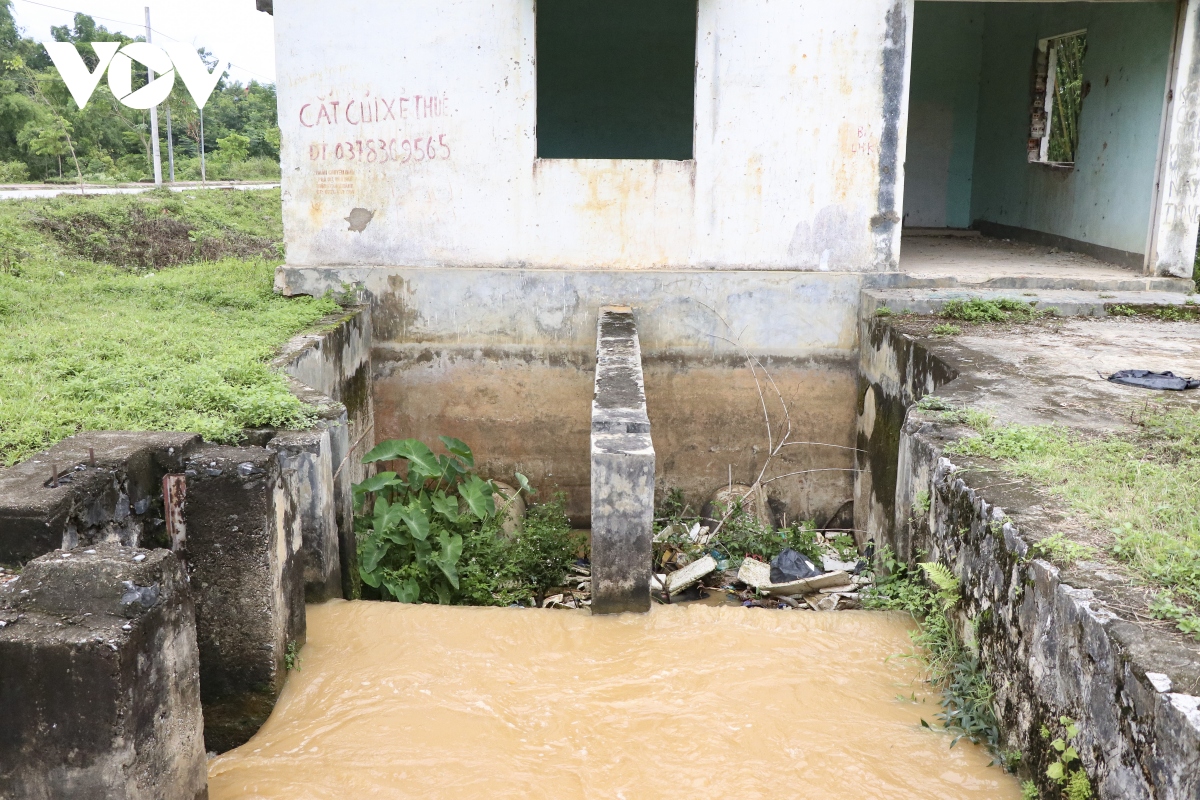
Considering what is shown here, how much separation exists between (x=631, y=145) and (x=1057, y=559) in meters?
10.1

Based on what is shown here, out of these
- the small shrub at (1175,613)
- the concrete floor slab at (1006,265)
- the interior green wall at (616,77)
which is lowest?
the small shrub at (1175,613)

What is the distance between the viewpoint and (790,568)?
6.00 m

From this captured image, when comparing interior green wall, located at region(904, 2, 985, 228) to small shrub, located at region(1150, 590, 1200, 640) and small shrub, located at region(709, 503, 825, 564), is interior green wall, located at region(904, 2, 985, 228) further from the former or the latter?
small shrub, located at region(1150, 590, 1200, 640)

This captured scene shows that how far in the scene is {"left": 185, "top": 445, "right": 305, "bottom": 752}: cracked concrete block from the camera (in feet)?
11.6

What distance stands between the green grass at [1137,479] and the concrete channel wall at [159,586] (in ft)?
9.44

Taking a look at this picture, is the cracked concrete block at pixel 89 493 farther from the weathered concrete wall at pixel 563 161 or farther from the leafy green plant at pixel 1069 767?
the weathered concrete wall at pixel 563 161

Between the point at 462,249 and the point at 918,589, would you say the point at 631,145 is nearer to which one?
the point at 462,249

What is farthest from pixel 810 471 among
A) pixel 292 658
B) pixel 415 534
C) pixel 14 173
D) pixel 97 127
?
pixel 97 127

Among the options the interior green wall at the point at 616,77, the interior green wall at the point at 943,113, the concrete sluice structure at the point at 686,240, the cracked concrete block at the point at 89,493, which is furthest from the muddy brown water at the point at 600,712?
the interior green wall at the point at 616,77

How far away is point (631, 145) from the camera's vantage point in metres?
12.3

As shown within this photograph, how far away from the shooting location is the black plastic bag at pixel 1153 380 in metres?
5.07

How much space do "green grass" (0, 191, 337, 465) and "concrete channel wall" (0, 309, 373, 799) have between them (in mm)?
296

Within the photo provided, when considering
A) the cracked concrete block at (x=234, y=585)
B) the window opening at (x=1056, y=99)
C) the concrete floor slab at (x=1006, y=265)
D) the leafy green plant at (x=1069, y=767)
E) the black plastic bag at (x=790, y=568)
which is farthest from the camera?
the window opening at (x=1056, y=99)

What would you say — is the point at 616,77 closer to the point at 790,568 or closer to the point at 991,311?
the point at 991,311
